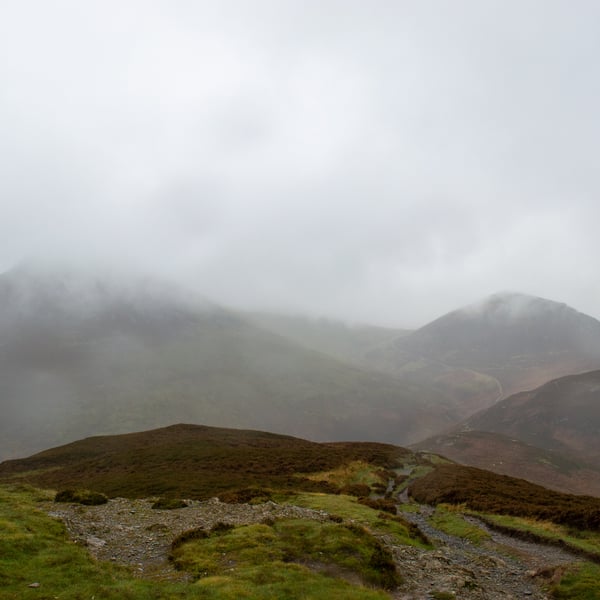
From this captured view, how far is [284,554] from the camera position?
21781 millimetres

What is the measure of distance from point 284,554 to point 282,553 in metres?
0.11

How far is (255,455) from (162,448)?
54.7 feet

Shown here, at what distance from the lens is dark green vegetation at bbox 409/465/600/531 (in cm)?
3459

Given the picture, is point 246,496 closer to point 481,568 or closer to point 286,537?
point 286,537

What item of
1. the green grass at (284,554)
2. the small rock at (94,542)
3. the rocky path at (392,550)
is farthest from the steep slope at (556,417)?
the small rock at (94,542)

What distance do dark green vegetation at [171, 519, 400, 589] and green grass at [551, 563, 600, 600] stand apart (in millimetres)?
7974

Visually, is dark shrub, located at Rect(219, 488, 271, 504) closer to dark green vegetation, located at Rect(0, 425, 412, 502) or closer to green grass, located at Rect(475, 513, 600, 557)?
dark green vegetation, located at Rect(0, 425, 412, 502)

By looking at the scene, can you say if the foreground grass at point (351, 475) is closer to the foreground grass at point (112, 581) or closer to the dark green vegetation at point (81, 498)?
the dark green vegetation at point (81, 498)

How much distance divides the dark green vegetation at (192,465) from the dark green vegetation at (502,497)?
9.16 meters

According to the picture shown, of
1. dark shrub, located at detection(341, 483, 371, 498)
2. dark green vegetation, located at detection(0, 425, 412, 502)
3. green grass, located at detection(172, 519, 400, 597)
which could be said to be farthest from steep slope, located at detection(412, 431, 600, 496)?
green grass, located at detection(172, 519, 400, 597)

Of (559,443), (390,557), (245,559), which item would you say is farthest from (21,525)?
(559,443)

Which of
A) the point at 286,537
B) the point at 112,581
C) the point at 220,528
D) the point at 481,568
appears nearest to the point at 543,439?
the point at 481,568

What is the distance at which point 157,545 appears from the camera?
949 inches

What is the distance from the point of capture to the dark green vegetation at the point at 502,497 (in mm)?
34594
